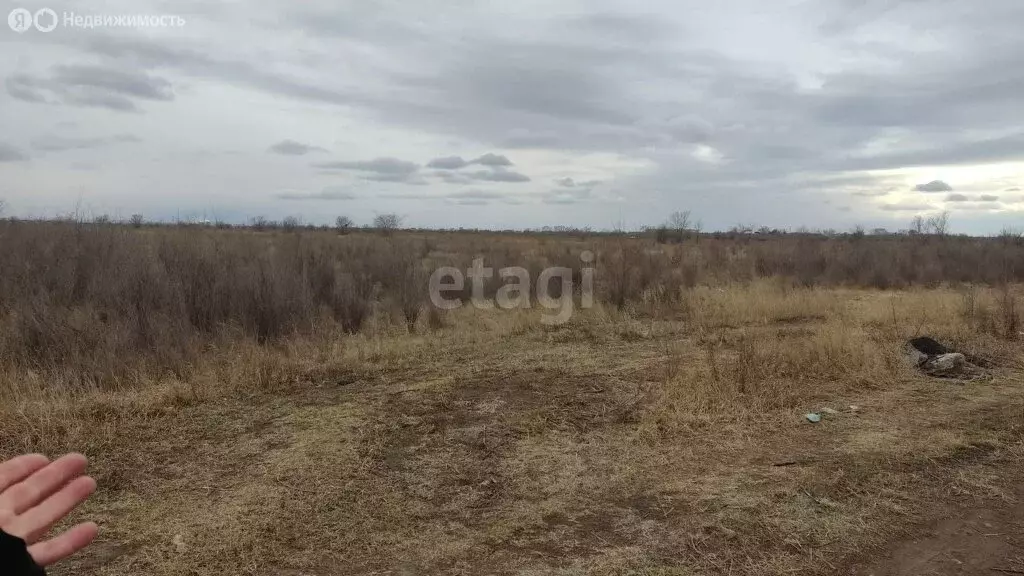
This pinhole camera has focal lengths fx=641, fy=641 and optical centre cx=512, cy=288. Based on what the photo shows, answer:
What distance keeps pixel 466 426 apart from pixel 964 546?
370 cm

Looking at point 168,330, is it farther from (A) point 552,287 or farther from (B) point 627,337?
(A) point 552,287

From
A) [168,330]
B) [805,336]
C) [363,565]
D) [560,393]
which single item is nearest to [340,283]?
[168,330]

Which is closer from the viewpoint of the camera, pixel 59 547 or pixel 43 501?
pixel 59 547

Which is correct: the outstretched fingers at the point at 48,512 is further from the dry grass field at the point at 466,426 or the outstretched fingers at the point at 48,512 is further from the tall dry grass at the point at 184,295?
the tall dry grass at the point at 184,295

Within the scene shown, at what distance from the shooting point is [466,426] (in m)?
5.81

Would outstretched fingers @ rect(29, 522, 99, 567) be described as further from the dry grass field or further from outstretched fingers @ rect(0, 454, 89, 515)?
the dry grass field

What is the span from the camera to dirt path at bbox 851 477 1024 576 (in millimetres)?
3504

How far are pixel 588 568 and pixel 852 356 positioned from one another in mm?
5548

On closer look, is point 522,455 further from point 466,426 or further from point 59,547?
point 59,547

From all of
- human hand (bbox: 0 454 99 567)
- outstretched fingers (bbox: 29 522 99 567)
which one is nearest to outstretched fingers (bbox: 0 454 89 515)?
human hand (bbox: 0 454 99 567)

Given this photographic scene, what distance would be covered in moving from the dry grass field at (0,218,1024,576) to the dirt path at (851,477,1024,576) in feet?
0.23

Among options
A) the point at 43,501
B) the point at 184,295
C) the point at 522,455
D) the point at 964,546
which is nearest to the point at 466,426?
the point at 522,455

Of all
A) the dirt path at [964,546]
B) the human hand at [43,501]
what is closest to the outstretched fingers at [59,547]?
the human hand at [43,501]

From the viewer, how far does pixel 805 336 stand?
9.40 metres
